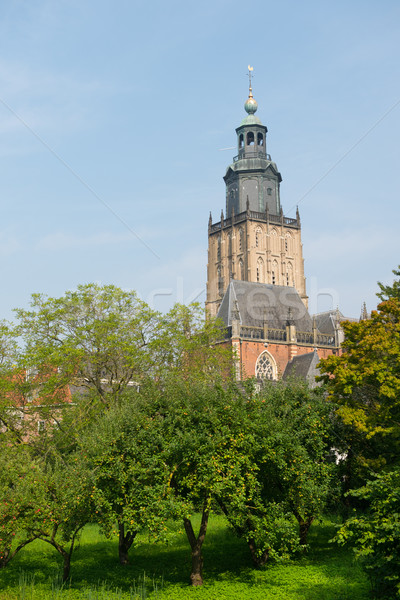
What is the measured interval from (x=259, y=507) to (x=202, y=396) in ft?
13.2

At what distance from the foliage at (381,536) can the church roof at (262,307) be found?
50.3 meters

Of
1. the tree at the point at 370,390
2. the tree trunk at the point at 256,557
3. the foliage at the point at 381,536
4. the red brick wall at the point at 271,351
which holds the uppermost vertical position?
the red brick wall at the point at 271,351

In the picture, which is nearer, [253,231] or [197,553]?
[197,553]

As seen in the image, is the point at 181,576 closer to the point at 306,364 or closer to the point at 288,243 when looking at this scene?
the point at 306,364

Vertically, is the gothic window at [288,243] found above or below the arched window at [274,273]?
above

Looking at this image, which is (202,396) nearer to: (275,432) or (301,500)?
(275,432)

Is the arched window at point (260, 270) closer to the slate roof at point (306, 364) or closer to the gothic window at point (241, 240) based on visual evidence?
the gothic window at point (241, 240)

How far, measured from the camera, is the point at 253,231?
94688 mm

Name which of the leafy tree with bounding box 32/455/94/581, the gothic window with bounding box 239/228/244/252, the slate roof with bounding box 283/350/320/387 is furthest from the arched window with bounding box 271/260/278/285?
the leafy tree with bounding box 32/455/94/581

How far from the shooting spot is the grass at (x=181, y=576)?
68.6ft

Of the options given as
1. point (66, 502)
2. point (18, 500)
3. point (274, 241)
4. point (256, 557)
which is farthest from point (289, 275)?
point (18, 500)

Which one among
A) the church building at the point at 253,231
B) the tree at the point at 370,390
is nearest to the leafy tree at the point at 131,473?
the tree at the point at 370,390

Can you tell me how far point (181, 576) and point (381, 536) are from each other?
32.4 ft

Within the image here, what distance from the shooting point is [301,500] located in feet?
73.3
